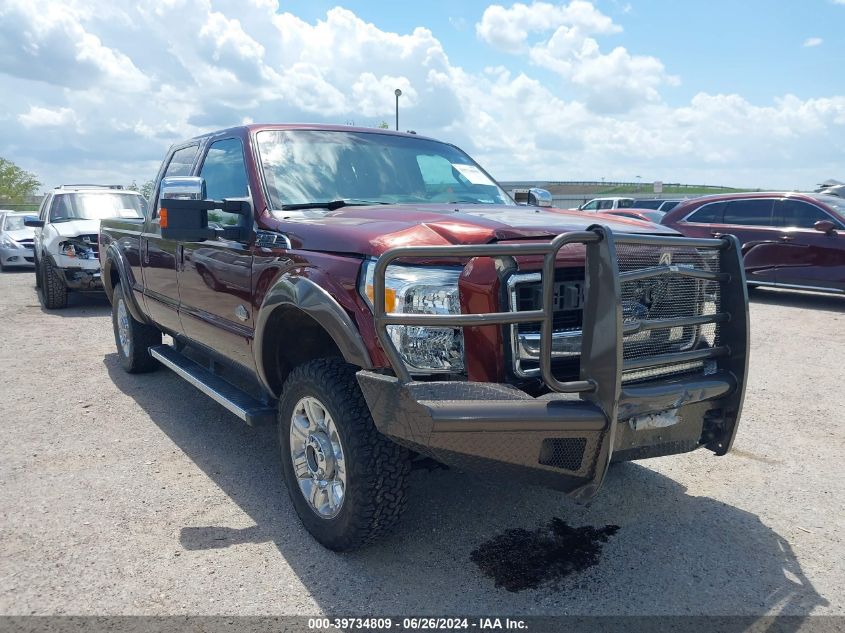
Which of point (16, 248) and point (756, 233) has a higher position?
point (756, 233)

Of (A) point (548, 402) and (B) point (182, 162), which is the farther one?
(B) point (182, 162)

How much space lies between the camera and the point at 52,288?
33.5ft

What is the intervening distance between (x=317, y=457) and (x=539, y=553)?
1.11m

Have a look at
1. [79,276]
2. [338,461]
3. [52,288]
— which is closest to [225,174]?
[338,461]

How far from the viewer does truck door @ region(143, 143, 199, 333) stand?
16.0ft

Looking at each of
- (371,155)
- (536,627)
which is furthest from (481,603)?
(371,155)

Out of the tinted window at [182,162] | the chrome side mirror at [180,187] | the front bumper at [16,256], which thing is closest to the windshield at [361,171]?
the chrome side mirror at [180,187]

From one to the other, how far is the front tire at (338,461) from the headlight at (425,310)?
0.38 metres

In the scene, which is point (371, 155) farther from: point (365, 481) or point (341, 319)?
point (365, 481)

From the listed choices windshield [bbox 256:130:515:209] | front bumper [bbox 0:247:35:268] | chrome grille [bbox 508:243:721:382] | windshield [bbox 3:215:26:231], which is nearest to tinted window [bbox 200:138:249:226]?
windshield [bbox 256:130:515:209]

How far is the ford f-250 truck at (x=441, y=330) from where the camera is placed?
2.50m

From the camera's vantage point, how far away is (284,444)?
3.41 m

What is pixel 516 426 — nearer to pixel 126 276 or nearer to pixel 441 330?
pixel 441 330

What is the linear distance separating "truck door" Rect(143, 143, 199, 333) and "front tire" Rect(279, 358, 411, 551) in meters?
1.96
